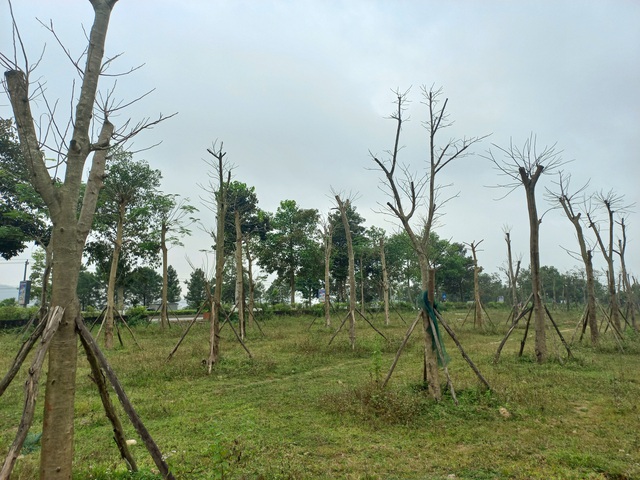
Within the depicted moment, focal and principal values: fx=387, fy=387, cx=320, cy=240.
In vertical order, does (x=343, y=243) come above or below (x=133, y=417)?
above

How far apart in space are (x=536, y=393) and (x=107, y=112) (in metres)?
7.34

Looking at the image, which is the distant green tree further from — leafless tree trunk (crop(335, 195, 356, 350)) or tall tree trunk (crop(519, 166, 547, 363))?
tall tree trunk (crop(519, 166, 547, 363))

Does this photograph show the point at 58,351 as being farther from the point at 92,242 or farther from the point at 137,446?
the point at 92,242

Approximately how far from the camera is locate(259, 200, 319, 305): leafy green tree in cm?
3406

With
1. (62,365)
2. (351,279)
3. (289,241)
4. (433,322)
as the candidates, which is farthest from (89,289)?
(62,365)

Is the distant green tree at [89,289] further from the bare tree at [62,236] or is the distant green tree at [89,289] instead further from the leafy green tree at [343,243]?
the bare tree at [62,236]

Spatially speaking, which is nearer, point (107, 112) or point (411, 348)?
point (107, 112)

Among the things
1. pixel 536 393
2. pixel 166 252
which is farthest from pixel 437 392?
pixel 166 252

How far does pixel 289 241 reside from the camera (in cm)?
3441

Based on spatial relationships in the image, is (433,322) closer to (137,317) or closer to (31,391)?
(31,391)

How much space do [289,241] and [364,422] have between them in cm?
2946

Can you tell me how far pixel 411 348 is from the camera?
12.2 m

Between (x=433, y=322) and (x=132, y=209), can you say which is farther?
(x=132, y=209)

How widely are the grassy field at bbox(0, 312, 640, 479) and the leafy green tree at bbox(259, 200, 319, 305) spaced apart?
24.6 meters
